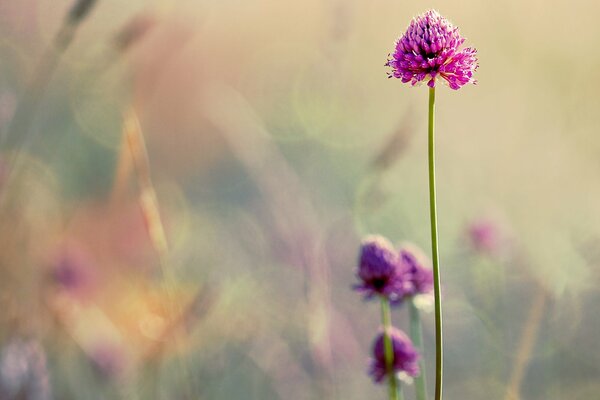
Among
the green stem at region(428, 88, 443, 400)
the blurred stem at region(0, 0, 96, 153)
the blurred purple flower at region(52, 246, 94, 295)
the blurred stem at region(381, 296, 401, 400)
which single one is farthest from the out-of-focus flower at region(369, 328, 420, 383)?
the blurred purple flower at region(52, 246, 94, 295)

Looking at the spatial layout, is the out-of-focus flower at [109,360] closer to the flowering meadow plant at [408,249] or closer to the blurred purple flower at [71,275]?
the blurred purple flower at [71,275]

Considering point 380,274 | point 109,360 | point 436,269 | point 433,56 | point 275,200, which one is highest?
point 433,56

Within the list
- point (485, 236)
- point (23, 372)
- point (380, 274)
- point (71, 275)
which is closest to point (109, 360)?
point (71, 275)

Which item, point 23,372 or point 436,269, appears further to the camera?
point 23,372

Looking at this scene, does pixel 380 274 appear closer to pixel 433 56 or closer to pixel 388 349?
pixel 388 349

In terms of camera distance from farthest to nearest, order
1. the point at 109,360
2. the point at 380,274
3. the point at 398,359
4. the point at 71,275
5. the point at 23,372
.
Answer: the point at 71,275 → the point at 109,360 → the point at 23,372 → the point at 398,359 → the point at 380,274

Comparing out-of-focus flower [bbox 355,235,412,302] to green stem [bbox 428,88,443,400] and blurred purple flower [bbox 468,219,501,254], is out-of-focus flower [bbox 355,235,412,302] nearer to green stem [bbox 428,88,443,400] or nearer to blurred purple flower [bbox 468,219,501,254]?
green stem [bbox 428,88,443,400]
